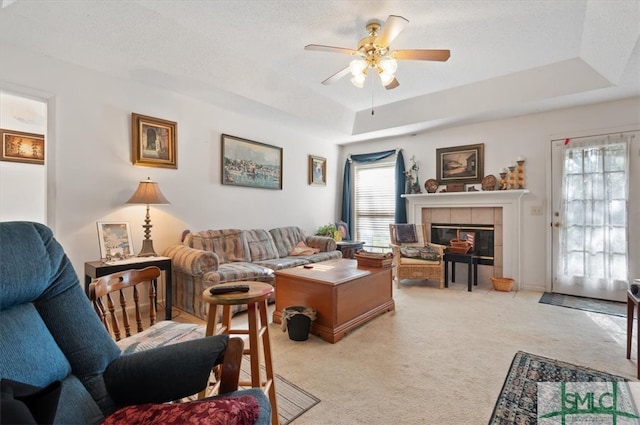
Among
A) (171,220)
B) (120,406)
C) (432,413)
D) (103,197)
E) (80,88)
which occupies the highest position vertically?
(80,88)

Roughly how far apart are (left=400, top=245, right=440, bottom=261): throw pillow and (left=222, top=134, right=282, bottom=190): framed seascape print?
2200mm

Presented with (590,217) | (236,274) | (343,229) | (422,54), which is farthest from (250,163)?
(590,217)

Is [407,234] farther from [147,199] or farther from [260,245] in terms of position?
[147,199]

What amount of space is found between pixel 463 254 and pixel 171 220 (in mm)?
3984

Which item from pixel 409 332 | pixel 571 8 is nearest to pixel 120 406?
Answer: pixel 409 332

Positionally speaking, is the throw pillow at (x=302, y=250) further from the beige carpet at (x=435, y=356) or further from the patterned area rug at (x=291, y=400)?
the patterned area rug at (x=291, y=400)

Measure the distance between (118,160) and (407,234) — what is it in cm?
401

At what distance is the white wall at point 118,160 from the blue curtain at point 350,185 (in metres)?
1.94

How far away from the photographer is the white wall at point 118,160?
112 inches

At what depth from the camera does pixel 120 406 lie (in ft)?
3.57

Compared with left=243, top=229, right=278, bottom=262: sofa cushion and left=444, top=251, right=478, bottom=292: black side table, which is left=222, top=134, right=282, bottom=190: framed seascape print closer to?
left=243, top=229, right=278, bottom=262: sofa cushion

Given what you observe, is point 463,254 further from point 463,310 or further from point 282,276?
point 282,276

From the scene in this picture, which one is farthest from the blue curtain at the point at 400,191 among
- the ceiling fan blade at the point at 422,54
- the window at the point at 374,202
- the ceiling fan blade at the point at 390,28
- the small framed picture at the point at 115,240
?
the small framed picture at the point at 115,240

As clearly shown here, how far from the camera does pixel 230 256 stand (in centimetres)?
396
